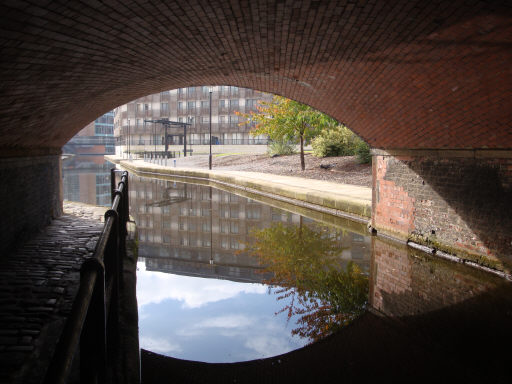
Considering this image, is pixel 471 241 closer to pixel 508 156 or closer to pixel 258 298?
pixel 508 156

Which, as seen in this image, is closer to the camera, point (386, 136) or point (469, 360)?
point (469, 360)

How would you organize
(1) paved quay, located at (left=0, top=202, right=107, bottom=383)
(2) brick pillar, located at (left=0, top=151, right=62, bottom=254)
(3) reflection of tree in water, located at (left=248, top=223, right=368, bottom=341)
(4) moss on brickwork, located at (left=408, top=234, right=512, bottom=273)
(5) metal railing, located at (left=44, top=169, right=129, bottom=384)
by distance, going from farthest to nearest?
1. (4) moss on brickwork, located at (left=408, top=234, right=512, bottom=273)
2. (2) brick pillar, located at (left=0, top=151, right=62, bottom=254)
3. (3) reflection of tree in water, located at (left=248, top=223, right=368, bottom=341)
4. (1) paved quay, located at (left=0, top=202, right=107, bottom=383)
5. (5) metal railing, located at (left=44, top=169, right=129, bottom=384)

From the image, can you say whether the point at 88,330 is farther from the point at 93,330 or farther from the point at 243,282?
the point at 243,282

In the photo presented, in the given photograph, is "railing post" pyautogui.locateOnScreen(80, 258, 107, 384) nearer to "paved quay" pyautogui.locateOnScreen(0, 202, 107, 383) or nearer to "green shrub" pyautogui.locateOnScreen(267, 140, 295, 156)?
"paved quay" pyautogui.locateOnScreen(0, 202, 107, 383)

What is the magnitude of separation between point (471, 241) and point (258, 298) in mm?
4094

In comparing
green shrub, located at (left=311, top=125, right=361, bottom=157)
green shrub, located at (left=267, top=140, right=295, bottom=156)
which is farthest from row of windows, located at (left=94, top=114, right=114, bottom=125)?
green shrub, located at (left=311, top=125, right=361, bottom=157)

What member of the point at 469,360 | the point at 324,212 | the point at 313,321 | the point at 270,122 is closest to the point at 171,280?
the point at 313,321

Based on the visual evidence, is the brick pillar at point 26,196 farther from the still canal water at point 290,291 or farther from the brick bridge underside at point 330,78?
the still canal water at point 290,291

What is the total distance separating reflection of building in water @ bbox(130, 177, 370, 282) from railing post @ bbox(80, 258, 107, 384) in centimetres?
542

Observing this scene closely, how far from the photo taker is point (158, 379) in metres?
Result: 4.16

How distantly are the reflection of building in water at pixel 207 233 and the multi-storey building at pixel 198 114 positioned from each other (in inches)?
1720

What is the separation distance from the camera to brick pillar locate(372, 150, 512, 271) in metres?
7.31

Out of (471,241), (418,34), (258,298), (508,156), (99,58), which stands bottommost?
(258,298)

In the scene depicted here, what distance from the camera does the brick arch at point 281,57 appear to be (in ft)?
14.9
